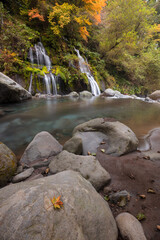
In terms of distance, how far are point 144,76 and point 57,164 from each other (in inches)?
843

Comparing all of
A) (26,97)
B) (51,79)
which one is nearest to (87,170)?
(26,97)

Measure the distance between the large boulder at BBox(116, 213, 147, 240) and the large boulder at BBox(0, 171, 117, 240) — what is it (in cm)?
10

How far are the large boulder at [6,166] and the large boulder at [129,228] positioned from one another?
68.7 inches

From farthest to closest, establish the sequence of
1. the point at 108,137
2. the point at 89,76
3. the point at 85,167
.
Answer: the point at 89,76 → the point at 108,137 → the point at 85,167

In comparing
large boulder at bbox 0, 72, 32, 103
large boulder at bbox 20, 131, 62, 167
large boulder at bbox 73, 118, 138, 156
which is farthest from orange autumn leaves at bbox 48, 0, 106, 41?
large boulder at bbox 20, 131, 62, 167

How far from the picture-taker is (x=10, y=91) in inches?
296

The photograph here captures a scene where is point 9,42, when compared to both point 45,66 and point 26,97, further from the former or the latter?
point 26,97

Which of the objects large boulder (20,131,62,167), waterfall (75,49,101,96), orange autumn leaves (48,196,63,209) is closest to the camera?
orange autumn leaves (48,196,63,209)

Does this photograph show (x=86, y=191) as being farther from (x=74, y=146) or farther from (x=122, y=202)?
(x=74, y=146)

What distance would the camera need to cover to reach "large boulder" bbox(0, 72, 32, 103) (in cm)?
699

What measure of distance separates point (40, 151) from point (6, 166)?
730 mm

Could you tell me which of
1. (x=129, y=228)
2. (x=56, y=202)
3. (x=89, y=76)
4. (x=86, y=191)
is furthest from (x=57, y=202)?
(x=89, y=76)

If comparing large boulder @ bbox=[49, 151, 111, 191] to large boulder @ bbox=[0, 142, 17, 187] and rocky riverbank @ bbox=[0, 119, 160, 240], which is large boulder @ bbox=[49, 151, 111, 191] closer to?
rocky riverbank @ bbox=[0, 119, 160, 240]

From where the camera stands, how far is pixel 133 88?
64.5ft
